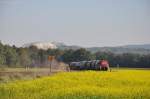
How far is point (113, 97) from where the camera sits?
843 inches

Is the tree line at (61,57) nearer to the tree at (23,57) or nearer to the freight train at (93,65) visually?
the tree at (23,57)

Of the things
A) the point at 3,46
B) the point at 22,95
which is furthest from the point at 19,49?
the point at 22,95

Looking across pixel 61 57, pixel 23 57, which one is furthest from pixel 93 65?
pixel 61 57

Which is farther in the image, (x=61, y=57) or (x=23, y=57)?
(x=61, y=57)

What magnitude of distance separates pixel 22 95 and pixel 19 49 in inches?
3517

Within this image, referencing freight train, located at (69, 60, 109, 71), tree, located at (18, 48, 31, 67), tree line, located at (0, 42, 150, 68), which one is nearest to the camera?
freight train, located at (69, 60, 109, 71)

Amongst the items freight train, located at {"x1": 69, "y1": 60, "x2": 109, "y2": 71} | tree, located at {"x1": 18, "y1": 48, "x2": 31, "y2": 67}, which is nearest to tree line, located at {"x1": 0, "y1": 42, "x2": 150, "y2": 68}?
tree, located at {"x1": 18, "y1": 48, "x2": 31, "y2": 67}

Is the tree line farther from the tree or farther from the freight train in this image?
the freight train

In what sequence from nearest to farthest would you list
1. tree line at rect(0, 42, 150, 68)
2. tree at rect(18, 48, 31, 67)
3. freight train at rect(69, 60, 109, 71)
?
freight train at rect(69, 60, 109, 71) → tree line at rect(0, 42, 150, 68) → tree at rect(18, 48, 31, 67)

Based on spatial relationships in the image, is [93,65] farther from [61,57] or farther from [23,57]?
[61,57]

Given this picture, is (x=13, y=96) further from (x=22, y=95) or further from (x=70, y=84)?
(x=70, y=84)

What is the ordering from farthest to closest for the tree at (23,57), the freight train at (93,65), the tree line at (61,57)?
1. the tree at (23,57)
2. the tree line at (61,57)
3. the freight train at (93,65)

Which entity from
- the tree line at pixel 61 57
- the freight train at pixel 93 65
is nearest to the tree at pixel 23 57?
the tree line at pixel 61 57

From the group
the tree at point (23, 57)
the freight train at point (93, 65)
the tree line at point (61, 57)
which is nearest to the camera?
the freight train at point (93, 65)
